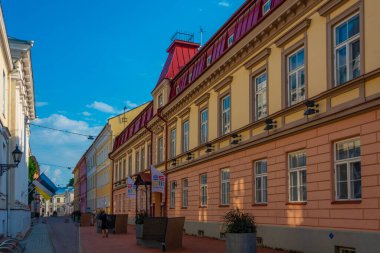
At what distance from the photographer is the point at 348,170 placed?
42.9 ft

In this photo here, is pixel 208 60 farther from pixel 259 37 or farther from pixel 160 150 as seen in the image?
pixel 160 150

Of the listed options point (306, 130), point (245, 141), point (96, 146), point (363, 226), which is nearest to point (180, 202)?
point (245, 141)

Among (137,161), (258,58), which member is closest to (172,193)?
(137,161)

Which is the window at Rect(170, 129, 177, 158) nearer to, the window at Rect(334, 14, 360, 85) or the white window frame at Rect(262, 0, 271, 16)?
the white window frame at Rect(262, 0, 271, 16)

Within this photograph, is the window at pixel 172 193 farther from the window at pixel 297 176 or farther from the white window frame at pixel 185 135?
the window at pixel 297 176

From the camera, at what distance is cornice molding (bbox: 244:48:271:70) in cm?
1764

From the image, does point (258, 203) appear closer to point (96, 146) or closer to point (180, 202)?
point (180, 202)

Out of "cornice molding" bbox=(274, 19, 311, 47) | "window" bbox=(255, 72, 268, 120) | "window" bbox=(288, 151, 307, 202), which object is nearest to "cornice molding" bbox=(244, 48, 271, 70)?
"window" bbox=(255, 72, 268, 120)

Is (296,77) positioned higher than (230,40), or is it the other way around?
(230,40)

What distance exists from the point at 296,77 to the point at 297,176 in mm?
3026

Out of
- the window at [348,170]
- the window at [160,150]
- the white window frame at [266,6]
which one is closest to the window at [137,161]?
the window at [160,150]

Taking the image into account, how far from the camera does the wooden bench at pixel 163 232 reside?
17484 mm

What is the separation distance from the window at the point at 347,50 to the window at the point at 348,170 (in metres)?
1.69

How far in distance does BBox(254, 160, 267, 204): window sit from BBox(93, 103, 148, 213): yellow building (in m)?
36.2
